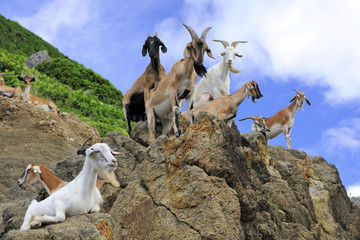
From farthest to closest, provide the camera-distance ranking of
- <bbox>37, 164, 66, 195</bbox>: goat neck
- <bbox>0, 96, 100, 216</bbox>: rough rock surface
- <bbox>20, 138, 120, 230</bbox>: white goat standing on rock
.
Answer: <bbox>0, 96, 100, 216</bbox>: rough rock surface
<bbox>37, 164, 66, 195</bbox>: goat neck
<bbox>20, 138, 120, 230</bbox>: white goat standing on rock

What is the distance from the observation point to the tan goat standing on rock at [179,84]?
36.0 feet

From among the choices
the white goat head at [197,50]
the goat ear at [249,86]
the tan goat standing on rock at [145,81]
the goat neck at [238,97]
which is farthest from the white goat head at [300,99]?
the white goat head at [197,50]

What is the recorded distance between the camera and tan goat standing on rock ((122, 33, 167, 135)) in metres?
12.8

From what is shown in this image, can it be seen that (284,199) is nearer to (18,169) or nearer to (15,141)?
(18,169)

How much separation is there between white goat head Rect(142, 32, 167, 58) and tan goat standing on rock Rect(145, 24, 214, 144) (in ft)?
3.70

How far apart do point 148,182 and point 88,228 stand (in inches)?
113

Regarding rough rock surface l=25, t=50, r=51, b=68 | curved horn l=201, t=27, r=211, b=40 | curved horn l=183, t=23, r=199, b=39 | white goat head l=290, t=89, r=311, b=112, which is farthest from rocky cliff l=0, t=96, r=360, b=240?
rough rock surface l=25, t=50, r=51, b=68

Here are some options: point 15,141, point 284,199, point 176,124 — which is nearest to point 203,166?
point 176,124

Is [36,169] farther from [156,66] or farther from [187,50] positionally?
[156,66]

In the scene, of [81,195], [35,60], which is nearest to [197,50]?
[81,195]

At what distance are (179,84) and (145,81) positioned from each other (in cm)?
230

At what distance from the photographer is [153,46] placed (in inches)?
501

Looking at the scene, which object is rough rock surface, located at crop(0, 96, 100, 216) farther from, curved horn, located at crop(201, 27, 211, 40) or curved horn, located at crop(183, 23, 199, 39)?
curved horn, located at crop(201, 27, 211, 40)

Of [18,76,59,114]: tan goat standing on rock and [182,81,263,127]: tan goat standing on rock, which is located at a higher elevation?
[18,76,59,114]: tan goat standing on rock
